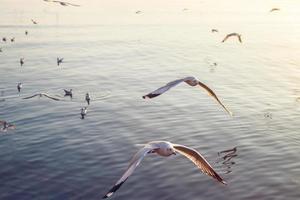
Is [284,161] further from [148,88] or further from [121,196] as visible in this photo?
[148,88]

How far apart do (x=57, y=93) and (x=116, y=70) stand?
1206 centimetres

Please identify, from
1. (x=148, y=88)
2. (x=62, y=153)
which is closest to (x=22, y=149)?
(x=62, y=153)

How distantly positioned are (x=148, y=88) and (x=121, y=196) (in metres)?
22.6

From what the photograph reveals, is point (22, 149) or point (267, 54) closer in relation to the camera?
point (22, 149)

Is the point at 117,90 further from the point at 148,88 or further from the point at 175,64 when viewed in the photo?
the point at 175,64

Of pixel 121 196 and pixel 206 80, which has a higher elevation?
pixel 206 80

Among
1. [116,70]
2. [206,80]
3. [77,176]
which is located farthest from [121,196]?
[116,70]

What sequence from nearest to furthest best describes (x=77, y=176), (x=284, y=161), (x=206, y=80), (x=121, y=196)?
A: (x=121, y=196) → (x=77, y=176) → (x=284, y=161) → (x=206, y=80)

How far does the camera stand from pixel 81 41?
69375 millimetres

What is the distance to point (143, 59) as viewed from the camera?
58375 mm

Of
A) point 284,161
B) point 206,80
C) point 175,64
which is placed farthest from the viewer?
point 175,64

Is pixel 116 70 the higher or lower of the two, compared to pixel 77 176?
higher

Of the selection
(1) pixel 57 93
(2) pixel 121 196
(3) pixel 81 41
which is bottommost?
(2) pixel 121 196

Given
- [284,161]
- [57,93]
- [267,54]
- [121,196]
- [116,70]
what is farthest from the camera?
[267,54]
